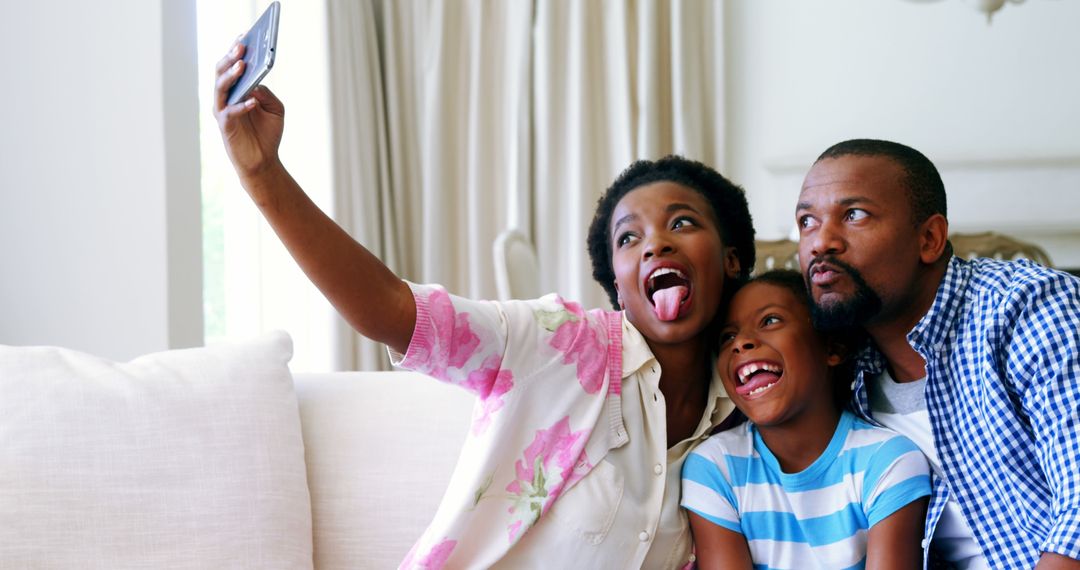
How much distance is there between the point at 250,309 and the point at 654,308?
8.14 ft

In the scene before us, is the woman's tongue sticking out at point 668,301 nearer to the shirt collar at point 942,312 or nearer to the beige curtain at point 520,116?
the shirt collar at point 942,312

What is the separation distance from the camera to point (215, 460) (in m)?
1.47

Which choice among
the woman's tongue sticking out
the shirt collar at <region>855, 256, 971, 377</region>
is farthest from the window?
the shirt collar at <region>855, 256, 971, 377</region>

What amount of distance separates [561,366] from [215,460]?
51cm

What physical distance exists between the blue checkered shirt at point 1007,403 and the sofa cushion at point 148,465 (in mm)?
909

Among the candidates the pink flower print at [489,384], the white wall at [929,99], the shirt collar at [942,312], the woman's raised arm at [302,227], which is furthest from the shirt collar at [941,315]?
the white wall at [929,99]

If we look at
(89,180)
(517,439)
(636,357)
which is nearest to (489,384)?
(517,439)

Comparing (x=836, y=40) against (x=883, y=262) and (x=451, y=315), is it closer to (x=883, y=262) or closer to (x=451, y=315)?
(x=883, y=262)

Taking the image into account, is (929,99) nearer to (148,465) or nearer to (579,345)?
(579,345)

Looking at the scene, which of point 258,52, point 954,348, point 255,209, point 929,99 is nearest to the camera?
point 258,52

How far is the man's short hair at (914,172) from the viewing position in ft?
4.55

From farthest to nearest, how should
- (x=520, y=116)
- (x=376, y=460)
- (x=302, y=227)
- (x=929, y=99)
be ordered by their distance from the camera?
1. (x=520, y=116)
2. (x=929, y=99)
3. (x=376, y=460)
4. (x=302, y=227)

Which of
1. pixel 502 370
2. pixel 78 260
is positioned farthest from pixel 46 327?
pixel 502 370

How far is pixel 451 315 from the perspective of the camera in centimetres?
128
